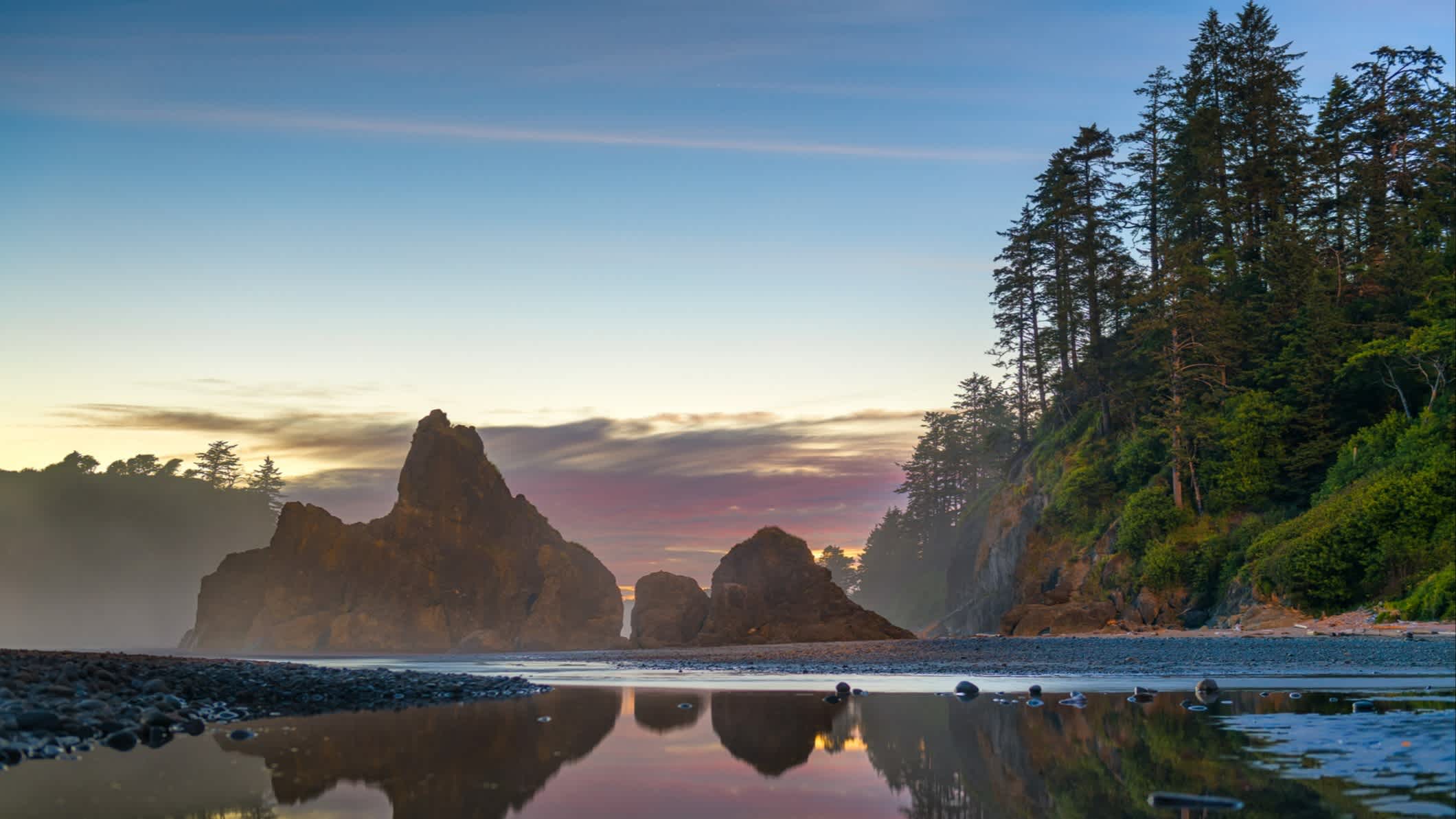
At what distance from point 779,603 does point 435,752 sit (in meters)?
59.4

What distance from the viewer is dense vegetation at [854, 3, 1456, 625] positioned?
116 ft

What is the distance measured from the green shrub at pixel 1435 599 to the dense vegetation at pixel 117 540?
163m

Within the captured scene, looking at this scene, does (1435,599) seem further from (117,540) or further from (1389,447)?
(117,540)

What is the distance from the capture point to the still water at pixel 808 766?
7.89m

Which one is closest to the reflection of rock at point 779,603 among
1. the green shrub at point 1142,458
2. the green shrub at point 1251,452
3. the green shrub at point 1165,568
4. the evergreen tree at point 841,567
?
the green shrub at point 1142,458

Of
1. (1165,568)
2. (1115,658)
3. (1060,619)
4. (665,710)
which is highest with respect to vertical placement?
(1165,568)

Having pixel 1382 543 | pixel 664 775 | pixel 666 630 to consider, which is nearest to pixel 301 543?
pixel 666 630

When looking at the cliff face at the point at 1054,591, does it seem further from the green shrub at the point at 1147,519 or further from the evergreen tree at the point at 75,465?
the evergreen tree at the point at 75,465

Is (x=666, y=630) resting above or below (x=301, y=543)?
below

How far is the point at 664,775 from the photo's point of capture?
9945 millimetres

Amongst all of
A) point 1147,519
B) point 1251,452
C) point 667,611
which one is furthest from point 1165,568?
point 667,611

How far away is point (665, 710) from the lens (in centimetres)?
1742

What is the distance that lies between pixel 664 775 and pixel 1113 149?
214 feet

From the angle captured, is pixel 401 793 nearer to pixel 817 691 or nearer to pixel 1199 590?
pixel 817 691
